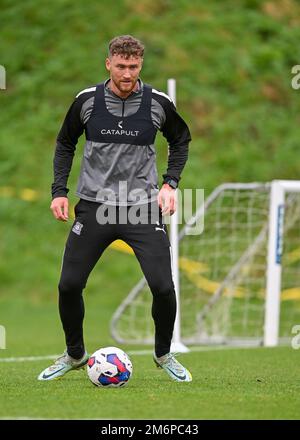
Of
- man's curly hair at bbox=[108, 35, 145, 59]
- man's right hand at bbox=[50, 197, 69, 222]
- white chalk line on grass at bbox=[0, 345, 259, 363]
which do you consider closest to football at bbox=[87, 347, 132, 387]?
man's right hand at bbox=[50, 197, 69, 222]

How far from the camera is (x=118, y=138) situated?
672cm

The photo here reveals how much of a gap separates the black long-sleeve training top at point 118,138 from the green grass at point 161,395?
4.04 feet

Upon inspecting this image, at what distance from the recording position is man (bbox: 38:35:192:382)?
668 centimetres

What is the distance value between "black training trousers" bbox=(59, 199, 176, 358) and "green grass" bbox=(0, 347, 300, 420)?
0.54m

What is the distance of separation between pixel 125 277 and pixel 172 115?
29.3 ft

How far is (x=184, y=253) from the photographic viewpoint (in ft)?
44.9

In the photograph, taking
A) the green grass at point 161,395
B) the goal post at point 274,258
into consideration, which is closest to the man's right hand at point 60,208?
the green grass at point 161,395

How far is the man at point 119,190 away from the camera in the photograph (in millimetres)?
6684

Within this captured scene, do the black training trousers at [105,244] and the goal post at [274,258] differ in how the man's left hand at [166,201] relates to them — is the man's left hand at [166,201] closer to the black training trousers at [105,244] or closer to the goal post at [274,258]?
the black training trousers at [105,244]

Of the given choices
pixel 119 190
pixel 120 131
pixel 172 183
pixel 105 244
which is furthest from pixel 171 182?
pixel 105 244

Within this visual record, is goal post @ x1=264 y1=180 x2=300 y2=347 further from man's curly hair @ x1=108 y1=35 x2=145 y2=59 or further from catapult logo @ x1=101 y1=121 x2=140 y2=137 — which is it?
man's curly hair @ x1=108 y1=35 x2=145 y2=59
